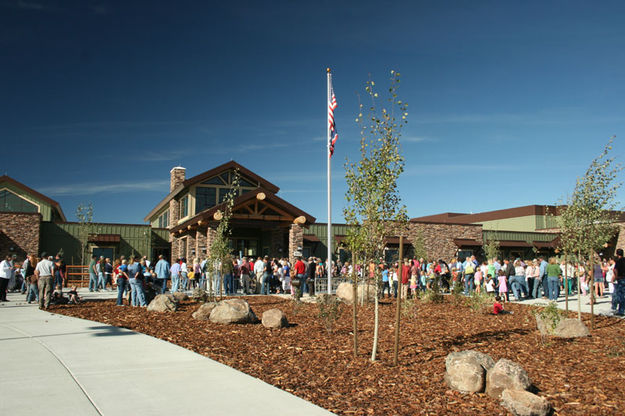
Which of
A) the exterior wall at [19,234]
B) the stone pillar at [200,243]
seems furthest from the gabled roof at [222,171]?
the exterior wall at [19,234]

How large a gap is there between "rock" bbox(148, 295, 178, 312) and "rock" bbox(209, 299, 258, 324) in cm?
242

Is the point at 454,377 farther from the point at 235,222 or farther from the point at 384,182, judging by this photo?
the point at 235,222

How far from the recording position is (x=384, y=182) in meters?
7.40

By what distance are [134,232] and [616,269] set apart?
27.9m

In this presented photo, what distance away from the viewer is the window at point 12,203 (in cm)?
3250

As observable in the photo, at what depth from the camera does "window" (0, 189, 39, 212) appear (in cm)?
3250

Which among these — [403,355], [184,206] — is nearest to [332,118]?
[403,355]

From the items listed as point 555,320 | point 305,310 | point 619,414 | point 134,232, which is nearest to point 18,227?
point 134,232

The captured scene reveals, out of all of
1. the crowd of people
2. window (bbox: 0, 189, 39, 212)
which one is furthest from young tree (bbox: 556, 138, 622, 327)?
window (bbox: 0, 189, 39, 212)

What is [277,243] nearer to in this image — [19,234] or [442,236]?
[442,236]

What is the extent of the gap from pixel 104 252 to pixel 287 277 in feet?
54.2

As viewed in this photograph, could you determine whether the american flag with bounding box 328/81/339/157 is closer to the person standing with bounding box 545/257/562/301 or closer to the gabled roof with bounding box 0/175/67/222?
the person standing with bounding box 545/257/562/301

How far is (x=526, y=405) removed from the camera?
4.91 metres

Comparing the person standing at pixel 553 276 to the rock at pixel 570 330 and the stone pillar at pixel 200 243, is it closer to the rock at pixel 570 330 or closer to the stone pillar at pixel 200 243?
the rock at pixel 570 330
